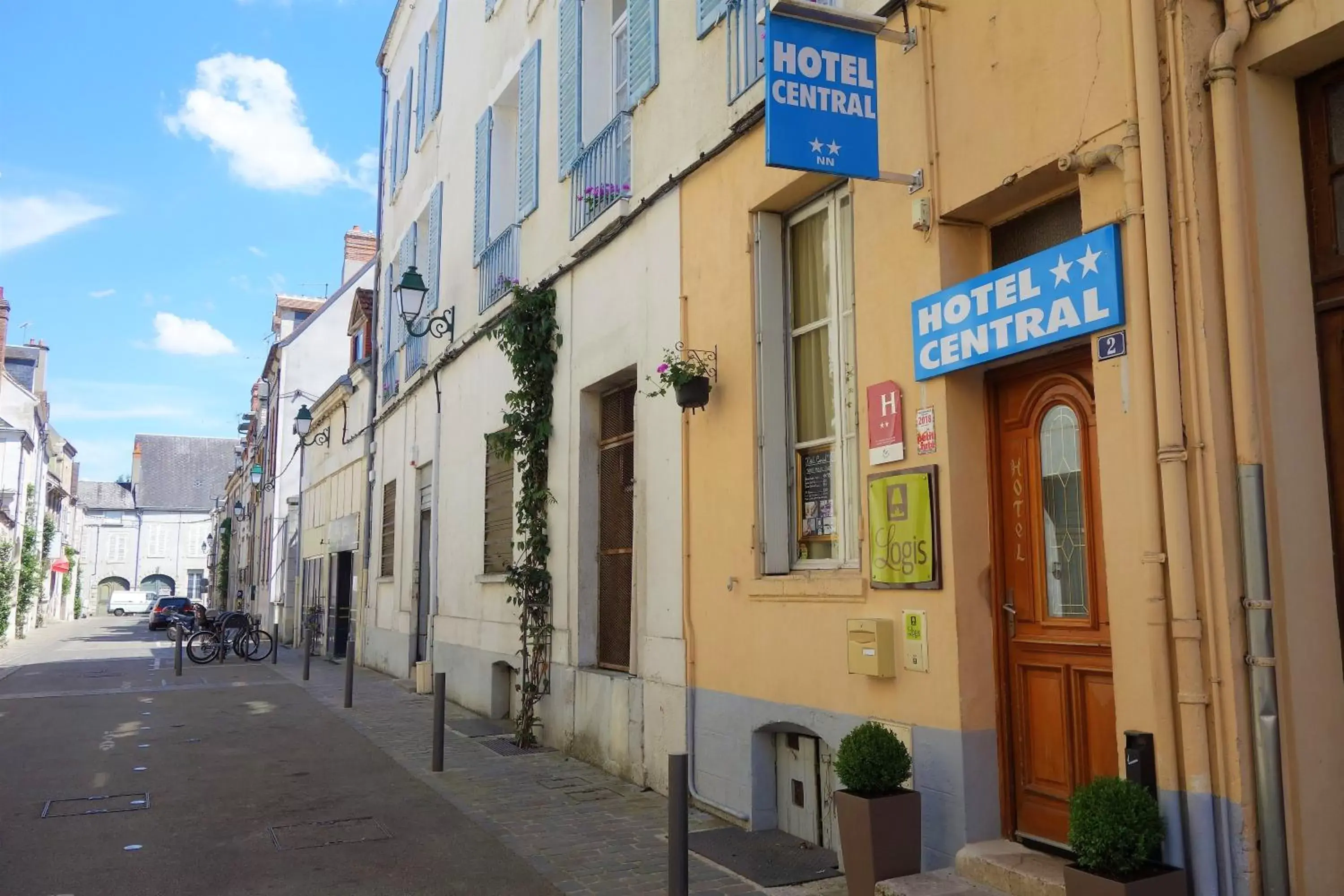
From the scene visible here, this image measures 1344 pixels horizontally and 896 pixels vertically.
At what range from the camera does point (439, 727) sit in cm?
887

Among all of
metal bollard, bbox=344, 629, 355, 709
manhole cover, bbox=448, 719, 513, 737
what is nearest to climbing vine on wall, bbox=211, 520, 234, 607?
metal bollard, bbox=344, 629, 355, 709

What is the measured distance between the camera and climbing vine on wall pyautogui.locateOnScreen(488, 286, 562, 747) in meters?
10.0

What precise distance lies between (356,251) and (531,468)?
27748mm

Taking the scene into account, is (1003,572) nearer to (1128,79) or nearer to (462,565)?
(1128,79)

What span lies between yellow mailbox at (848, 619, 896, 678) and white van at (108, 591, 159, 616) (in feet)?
228

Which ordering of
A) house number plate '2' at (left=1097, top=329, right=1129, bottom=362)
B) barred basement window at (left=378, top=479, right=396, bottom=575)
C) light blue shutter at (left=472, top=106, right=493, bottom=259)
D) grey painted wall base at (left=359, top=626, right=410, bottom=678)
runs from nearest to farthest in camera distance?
house number plate '2' at (left=1097, top=329, right=1129, bottom=362), light blue shutter at (left=472, top=106, right=493, bottom=259), grey painted wall base at (left=359, top=626, right=410, bottom=678), barred basement window at (left=378, top=479, right=396, bottom=575)

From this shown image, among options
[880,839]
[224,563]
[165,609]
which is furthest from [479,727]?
[224,563]

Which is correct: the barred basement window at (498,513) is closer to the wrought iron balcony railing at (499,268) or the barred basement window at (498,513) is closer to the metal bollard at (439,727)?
the wrought iron balcony railing at (499,268)

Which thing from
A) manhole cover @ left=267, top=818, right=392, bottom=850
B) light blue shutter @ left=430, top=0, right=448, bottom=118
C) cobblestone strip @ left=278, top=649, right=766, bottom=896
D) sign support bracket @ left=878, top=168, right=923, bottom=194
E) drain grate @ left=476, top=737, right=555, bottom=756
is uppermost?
light blue shutter @ left=430, top=0, right=448, bottom=118

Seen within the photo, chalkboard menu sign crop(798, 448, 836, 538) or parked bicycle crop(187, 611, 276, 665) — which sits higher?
chalkboard menu sign crop(798, 448, 836, 538)

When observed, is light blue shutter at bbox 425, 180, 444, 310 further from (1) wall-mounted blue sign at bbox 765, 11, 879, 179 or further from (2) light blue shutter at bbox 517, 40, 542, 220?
(1) wall-mounted blue sign at bbox 765, 11, 879, 179

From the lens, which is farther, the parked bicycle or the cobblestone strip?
the parked bicycle

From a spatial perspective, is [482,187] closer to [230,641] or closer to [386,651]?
[386,651]

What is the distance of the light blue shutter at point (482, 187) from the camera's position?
13062 mm
